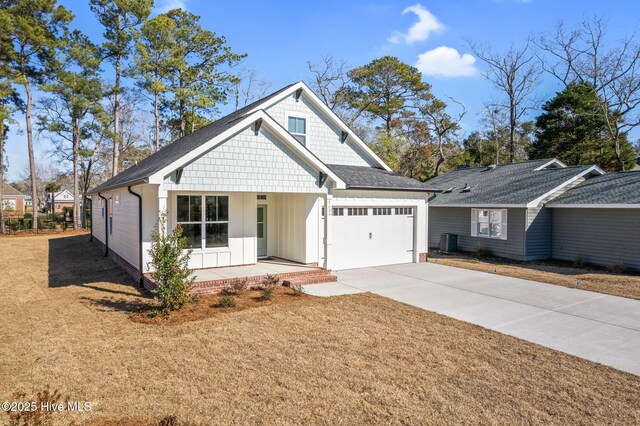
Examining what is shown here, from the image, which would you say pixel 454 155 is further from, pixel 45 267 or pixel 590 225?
pixel 45 267

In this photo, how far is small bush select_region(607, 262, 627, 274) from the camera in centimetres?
1411

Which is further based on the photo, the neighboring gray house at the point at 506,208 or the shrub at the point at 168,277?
the neighboring gray house at the point at 506,208

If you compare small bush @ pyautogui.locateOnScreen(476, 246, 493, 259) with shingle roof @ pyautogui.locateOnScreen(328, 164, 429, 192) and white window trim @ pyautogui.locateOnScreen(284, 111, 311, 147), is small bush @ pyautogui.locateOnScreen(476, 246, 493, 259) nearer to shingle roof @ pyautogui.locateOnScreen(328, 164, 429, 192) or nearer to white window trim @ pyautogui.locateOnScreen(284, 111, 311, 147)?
shingle roof @ pyautogui.locateOnScreen(328, 164, 429, 192)

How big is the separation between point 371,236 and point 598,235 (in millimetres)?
9145

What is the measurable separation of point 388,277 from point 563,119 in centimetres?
2950

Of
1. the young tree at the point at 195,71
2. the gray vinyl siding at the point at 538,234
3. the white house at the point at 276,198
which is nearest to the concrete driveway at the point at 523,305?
the white house at the point at 276,198

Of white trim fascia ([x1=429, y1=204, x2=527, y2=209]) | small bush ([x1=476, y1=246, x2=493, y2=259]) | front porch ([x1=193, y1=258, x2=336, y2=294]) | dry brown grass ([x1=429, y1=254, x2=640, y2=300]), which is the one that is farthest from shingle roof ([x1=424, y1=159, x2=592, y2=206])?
front porch ([x1=193, y1=258, x2=336, y2=294])

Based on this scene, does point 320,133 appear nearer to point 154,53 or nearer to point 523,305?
point 523,305

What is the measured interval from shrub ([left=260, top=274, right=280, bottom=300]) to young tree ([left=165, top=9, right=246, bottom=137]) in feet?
81.9

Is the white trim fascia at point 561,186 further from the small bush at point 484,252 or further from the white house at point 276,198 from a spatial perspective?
the white house at point 276,198

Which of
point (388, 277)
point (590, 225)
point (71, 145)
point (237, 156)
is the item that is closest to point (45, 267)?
point (237, 156)

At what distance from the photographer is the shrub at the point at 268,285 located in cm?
929

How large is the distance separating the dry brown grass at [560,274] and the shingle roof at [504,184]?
2743 mm

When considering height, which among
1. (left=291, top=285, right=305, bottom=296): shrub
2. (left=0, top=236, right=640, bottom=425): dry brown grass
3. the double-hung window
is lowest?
(left=0, top=236, right=640, bottom=425): dry brown grass
